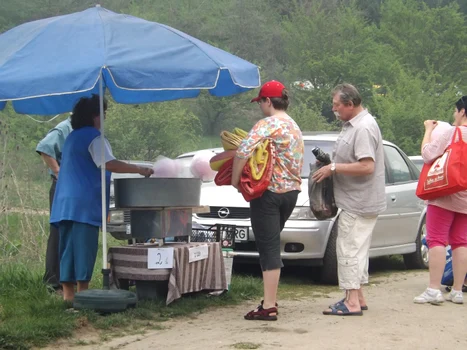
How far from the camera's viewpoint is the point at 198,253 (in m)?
7.45

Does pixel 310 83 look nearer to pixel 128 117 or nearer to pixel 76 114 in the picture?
pixel 128 117

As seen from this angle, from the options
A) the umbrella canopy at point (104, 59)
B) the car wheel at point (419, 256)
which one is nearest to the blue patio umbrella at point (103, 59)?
the umbrella canopy at point (104, 59)

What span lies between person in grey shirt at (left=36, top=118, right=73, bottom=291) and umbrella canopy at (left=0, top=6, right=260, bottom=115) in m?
1.30

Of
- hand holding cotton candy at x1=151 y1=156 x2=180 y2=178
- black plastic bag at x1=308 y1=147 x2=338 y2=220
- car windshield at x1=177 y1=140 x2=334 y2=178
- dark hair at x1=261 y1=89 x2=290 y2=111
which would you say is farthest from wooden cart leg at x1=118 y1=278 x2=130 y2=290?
car windshield at x1=177 y1=140 x2=334 y2=178

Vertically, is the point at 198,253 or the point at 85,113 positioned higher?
the point at 85,113

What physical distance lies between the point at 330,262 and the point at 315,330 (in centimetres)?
264

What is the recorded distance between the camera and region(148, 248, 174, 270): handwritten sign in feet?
23.2

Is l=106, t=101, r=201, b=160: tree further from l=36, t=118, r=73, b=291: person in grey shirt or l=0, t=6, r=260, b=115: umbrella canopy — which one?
l=0, t=6, r=260, b=115: umbrella canopy

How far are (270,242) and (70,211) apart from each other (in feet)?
5.45

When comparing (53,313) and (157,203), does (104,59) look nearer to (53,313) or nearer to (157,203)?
(157,203)

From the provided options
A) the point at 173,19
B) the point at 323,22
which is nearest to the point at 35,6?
the point at 173,19

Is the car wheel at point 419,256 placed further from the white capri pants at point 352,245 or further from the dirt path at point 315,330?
the white capri pants at point 352,245

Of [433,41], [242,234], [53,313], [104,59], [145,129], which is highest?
[433,41]

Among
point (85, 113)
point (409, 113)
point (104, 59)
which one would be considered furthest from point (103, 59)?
point (409, 113)
